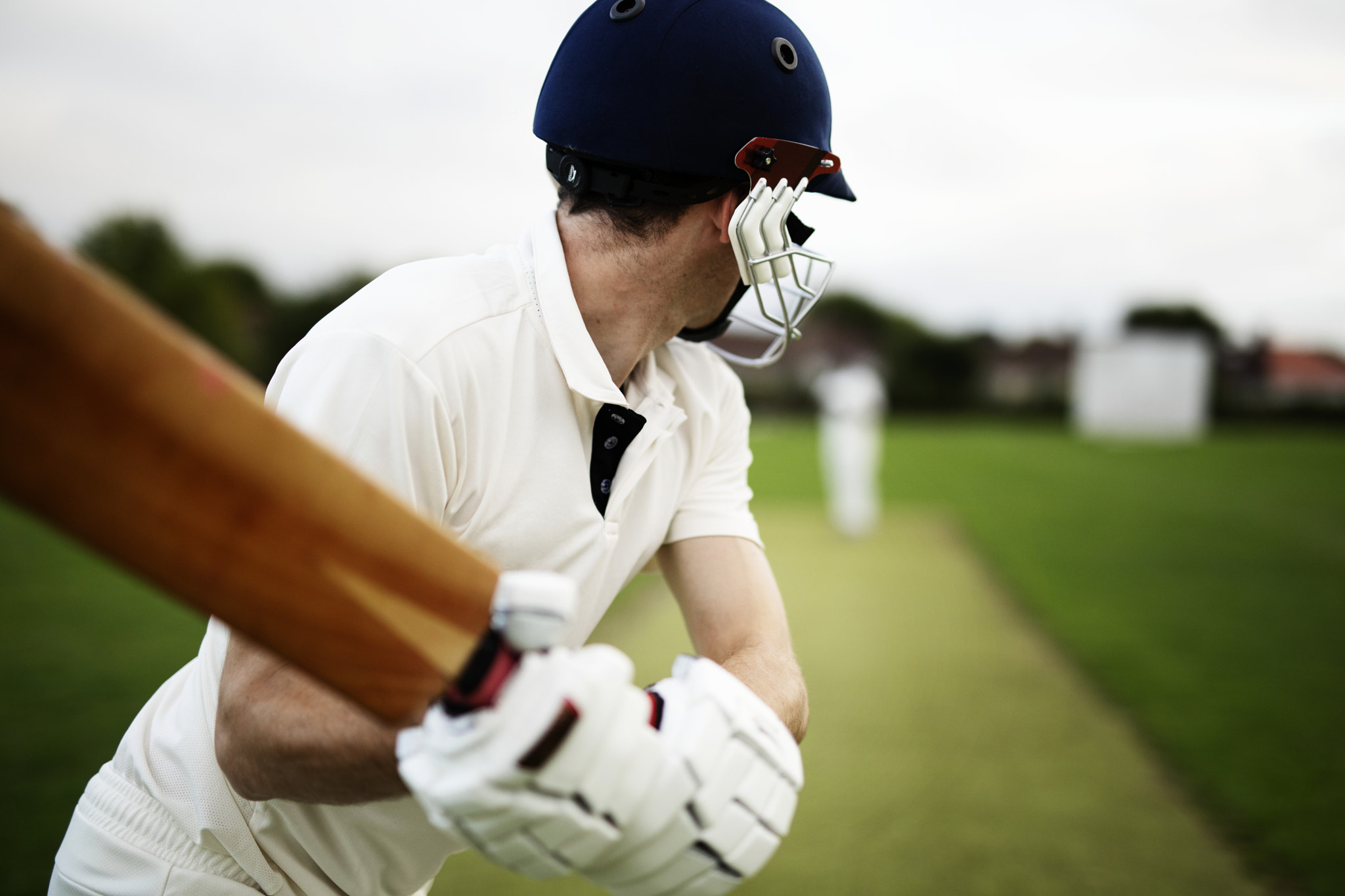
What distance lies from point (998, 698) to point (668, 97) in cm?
509

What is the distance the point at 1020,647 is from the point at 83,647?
6.82m

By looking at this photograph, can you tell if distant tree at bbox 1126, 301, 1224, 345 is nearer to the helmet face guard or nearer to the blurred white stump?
the blurred white stump

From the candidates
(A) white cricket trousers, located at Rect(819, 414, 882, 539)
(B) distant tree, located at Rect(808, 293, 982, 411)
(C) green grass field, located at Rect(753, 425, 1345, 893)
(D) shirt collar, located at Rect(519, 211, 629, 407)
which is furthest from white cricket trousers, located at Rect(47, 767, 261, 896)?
(B) distant tree, located at Rect(808, 293, 982, 411)

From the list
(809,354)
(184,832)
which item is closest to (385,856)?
(184,832)

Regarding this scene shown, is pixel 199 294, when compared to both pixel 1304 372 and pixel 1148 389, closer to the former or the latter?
pixel 1148 389

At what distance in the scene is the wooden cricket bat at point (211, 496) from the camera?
659 mm

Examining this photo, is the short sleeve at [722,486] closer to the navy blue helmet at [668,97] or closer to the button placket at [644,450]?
the button placket at [644,450]

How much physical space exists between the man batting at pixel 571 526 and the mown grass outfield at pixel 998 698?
7.36 ft

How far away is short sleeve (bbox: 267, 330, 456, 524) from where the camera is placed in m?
1.11

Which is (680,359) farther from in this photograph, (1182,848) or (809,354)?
(809,354)

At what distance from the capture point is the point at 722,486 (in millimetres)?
1850

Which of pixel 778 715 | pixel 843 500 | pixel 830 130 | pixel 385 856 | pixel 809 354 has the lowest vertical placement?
pixel 809 354

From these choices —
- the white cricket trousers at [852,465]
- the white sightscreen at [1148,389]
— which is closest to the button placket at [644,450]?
the white cricket trousers at [852,465]

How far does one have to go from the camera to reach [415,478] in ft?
3.91
